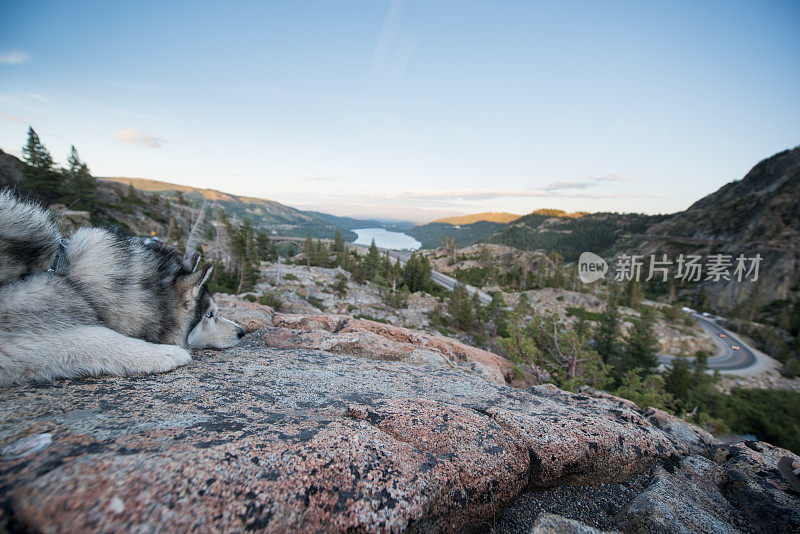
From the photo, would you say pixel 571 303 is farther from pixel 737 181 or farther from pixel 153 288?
pixel 737 181

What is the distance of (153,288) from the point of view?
156 inches

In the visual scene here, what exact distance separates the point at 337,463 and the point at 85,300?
356 centimetres

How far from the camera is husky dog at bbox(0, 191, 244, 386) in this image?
9.34 ft

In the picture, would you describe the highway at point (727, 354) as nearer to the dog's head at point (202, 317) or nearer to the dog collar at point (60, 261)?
the dog's head at point (202, 317)

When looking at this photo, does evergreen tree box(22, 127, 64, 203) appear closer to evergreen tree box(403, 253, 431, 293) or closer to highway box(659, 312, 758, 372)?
evergreen tree box(403, 253, 431, 293)

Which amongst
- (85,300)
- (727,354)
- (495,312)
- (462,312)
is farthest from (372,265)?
(727,354)

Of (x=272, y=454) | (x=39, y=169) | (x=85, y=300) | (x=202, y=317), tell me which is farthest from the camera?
(x=39, y=169)

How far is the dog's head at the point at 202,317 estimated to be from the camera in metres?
4.28

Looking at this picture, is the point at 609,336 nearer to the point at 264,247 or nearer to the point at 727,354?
the point at 727,354

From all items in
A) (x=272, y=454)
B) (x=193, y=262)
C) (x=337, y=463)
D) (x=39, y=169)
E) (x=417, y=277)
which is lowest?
(x=417, y=277)

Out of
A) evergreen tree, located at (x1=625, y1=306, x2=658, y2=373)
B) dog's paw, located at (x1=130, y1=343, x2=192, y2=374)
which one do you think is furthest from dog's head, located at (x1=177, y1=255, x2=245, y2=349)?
evergreen tree, located at (x1=625, y1=306, x2=658, y2=373)

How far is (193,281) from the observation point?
14.0 ft

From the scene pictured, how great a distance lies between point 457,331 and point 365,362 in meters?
37.8

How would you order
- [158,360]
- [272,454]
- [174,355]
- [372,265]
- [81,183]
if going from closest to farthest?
[272,454] < [158,360] < [174,355] < [81,183] < [372,265]
